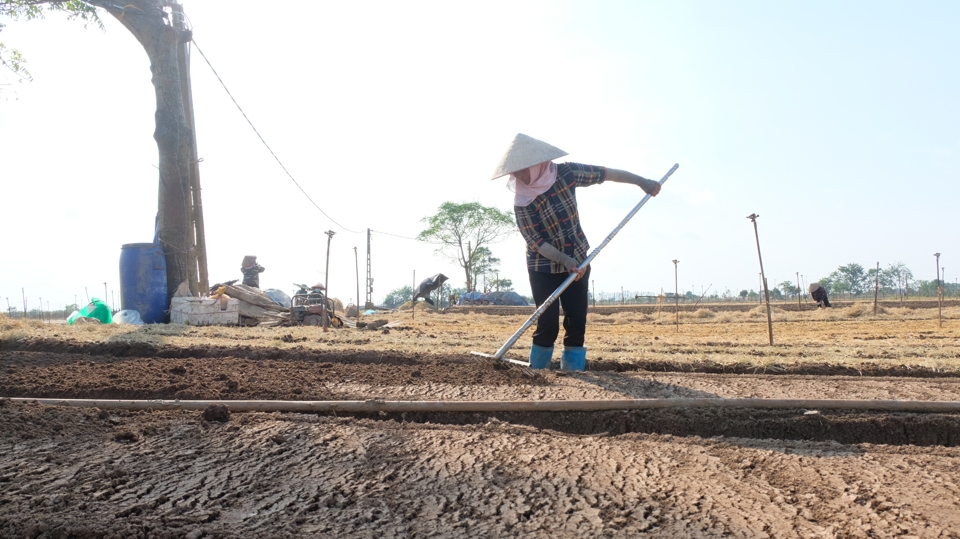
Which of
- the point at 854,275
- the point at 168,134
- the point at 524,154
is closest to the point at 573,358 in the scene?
the point at 524,154

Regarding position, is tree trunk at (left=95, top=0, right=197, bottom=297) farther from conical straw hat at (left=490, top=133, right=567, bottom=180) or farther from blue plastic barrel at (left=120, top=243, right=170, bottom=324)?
conical straw hat at (left=490, top=133, right=567, bottom=180)

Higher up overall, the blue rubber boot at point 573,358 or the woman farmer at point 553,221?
the woman farmer at point 553,221

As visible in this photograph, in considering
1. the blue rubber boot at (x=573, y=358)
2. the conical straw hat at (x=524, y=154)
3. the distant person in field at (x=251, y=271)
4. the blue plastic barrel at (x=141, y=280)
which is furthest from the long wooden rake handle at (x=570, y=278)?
the distant person in field at (x=251, y=271)

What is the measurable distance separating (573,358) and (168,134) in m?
9.49

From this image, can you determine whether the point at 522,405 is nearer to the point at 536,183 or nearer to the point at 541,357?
the point at 541,357

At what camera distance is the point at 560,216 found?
3.92m

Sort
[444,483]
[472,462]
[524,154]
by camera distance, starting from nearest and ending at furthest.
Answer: [444,483]
[472,462]
[524,154]

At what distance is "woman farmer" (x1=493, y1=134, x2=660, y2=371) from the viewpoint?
3863 mm

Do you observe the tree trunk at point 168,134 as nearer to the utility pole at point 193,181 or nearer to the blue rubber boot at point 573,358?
the utility pole at point 193,181

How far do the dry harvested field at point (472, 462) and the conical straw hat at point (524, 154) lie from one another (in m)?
1.24

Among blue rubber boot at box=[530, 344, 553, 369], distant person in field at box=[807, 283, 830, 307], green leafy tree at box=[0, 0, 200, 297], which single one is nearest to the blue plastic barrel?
green leafy tree at box=[0, 0, 200, 297]

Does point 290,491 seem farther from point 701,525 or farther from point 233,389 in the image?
point 233,389

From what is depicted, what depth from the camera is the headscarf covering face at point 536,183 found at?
389cm

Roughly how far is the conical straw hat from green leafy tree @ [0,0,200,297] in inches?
340
